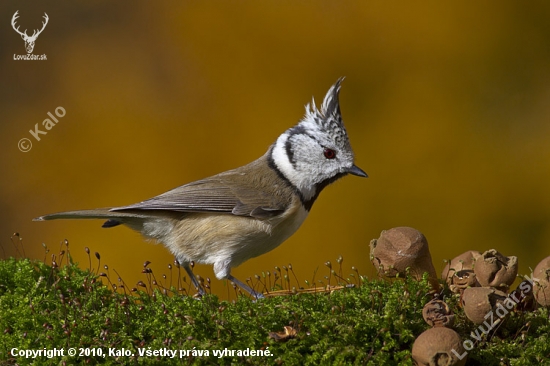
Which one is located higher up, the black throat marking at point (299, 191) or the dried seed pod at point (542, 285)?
the black throat marking at point (299, 191)

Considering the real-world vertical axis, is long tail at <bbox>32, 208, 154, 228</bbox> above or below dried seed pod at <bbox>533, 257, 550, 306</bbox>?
above

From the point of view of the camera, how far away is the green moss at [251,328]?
1.96 metres

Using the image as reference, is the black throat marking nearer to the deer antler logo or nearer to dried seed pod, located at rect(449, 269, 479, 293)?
dried seed pod, located at rect(449, 269, 479, 293)

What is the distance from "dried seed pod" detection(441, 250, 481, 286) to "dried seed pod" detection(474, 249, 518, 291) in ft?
0.37

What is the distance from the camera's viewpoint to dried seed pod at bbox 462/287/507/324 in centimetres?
203

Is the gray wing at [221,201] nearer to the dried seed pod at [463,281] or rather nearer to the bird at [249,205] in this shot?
the bird at [249,205]

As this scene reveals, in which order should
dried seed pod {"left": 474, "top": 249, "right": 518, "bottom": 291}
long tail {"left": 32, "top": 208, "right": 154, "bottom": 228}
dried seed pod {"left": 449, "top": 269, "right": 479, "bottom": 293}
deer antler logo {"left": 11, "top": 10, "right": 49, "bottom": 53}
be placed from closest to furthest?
1. dried seed pod {"left": 474, "top": 249, "right": 518, "bottom": 291}
2. dried seed pod {"left": 449, "top": 269, "right": 479, "bottom": 293}
3. long tail {"left": 32, "top": 208, "right": 154, "bottom": 228}
4. deer antler logo {"left": 11, "top": 10, "right": 49, "bottom": 53}

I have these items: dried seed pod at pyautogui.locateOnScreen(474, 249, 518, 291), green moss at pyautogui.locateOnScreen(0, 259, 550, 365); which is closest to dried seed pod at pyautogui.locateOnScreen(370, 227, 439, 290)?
green moss at pyautogui.locateOnScreen(0, 259, 550, 365)

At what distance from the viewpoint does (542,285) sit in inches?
88.7

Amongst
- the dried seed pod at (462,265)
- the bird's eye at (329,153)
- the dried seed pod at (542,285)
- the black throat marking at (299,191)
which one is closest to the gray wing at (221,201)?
the black throat marking at (299,191)

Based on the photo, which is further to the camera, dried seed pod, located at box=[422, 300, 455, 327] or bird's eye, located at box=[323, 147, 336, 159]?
bird's eye, located at box=[323, 147, 336, 159]

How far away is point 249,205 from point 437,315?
4.31 ft

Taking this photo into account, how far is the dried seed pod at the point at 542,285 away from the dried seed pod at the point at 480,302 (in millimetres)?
260

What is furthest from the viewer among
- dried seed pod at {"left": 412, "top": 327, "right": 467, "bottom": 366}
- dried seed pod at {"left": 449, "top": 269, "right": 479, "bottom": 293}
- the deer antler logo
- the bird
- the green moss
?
the deer antler logo
